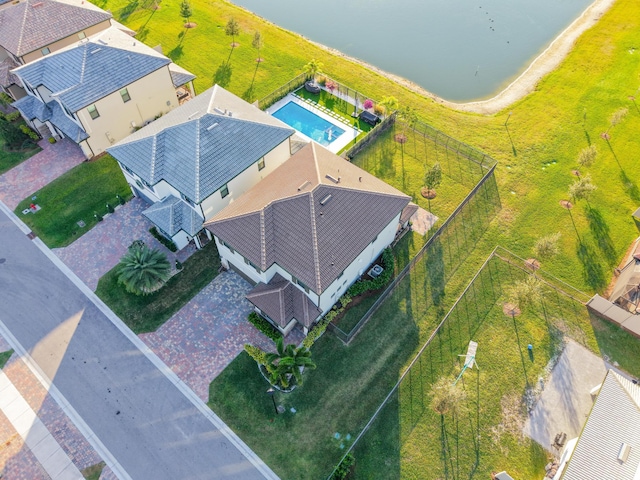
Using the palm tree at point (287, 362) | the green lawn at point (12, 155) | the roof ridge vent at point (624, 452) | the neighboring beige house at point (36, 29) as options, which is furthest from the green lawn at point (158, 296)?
the roof ridge vent at point (624, 452)

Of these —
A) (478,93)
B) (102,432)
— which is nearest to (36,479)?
(102,432)

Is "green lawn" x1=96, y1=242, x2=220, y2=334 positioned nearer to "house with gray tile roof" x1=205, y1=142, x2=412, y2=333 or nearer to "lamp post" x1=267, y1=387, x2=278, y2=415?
"house with gray tile roof" x1=205, y1=142, x2=412, y2=333

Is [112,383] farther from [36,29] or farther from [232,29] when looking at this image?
[232,29]

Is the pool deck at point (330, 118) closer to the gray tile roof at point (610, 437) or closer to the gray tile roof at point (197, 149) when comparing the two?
the gray tile roof at point (197, 149)

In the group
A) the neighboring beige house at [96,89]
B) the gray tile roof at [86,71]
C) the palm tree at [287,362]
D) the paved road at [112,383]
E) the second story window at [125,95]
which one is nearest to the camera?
the palm tree at [287,362]

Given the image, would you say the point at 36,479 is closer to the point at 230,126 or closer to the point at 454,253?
the point at 230,126
